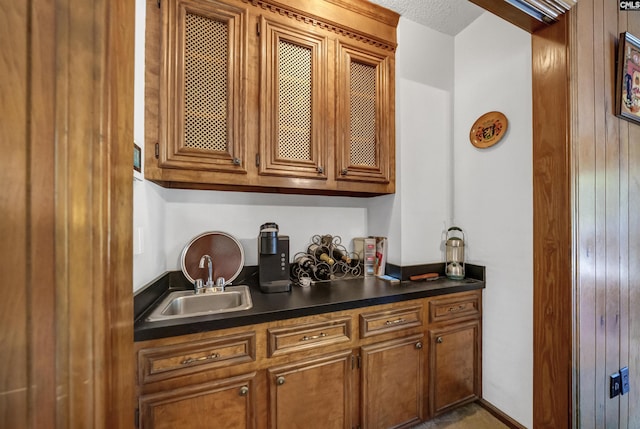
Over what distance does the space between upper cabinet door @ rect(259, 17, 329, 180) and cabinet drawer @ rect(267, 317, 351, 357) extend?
860 mm

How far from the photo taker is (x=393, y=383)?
1398 mm

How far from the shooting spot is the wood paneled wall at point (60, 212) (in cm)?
40

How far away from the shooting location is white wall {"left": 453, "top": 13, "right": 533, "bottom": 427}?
57.9 inches

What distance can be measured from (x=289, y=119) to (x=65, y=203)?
1220mm

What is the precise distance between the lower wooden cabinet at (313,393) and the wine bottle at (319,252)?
644mm

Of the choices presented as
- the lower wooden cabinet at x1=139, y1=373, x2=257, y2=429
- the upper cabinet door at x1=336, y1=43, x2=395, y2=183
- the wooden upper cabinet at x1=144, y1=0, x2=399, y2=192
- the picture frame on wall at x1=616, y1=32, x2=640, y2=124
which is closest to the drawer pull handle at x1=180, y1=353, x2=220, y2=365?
the lower wooden cabinet at x1=139, y1=373, x2=257, y2=429

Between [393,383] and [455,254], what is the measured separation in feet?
3.28

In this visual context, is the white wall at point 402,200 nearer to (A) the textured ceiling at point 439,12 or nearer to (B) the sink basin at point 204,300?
(A) the textured ceiling at point 439,12

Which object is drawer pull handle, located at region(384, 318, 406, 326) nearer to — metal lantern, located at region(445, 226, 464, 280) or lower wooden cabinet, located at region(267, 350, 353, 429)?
lower wooden cabinet, located at region(267, 350, 353, 429)

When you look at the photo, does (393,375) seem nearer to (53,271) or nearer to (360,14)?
(53,271)

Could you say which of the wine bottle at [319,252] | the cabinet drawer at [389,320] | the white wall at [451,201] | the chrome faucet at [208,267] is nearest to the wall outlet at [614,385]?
the white wall at [451,201]

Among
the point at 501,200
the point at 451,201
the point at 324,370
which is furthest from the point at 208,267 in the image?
the point at 501,200

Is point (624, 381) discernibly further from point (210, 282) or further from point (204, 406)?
point (210, 282)

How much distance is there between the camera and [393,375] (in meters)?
1.40
